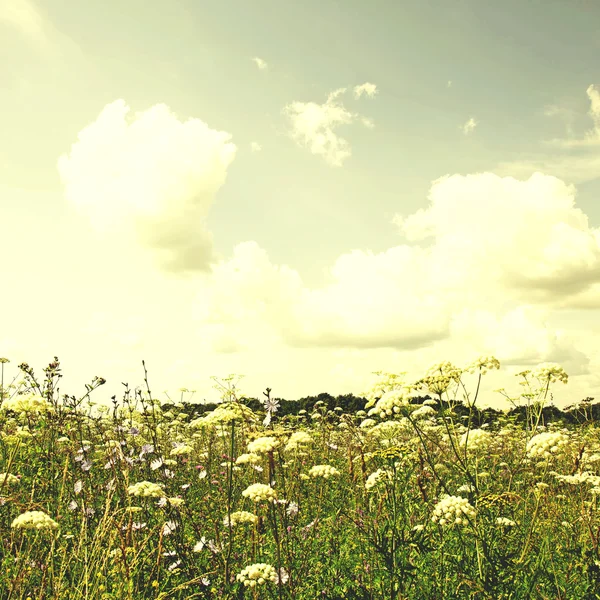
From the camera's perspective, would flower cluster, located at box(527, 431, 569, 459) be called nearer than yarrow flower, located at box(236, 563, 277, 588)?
No

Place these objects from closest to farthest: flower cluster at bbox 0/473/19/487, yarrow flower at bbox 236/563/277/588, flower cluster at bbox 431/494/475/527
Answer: yarrow flower at bbox 236/563/277/588, flower cluster at bbox 0/473/19/487, flower cluster at bbox 431/494/475/527

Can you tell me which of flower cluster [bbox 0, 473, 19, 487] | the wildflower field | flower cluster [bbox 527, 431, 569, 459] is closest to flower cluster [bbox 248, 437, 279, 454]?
the wildflower field

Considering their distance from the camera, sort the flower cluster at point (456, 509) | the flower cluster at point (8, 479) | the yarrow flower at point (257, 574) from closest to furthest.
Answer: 1. the yarrow flower at point (257, 574)
2. the flower cluster at point (8, 479)
3. the flower cluster at point (456, 509)

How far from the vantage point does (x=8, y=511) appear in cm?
640

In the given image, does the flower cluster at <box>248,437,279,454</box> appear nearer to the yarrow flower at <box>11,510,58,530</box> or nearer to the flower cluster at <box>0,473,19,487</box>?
the yarrow flower at <box>11,510,58,530</box>

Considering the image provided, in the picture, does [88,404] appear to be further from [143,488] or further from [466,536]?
[466,536]

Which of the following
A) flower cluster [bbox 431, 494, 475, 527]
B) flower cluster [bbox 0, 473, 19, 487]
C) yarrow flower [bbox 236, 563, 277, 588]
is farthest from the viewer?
flower cluster [bbox 431, 494, 475, 527]

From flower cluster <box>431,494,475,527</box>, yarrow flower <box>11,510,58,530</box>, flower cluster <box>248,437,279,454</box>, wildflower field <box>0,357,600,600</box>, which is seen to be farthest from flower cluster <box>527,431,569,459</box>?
yarrow flower <box>11,510,58,530</box>

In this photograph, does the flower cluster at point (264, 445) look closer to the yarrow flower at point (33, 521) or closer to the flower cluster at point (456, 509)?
the yarrow flower at point (33, 521)

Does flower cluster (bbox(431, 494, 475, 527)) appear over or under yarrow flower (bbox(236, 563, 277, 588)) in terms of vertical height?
over

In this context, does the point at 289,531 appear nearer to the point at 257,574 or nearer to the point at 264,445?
the point at 257,574

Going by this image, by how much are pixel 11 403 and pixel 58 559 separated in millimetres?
2010

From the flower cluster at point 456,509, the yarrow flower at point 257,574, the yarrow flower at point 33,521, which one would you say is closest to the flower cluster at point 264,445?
the yarrow flower at point 257,574

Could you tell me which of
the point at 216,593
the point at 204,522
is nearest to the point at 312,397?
the point at 204,522
